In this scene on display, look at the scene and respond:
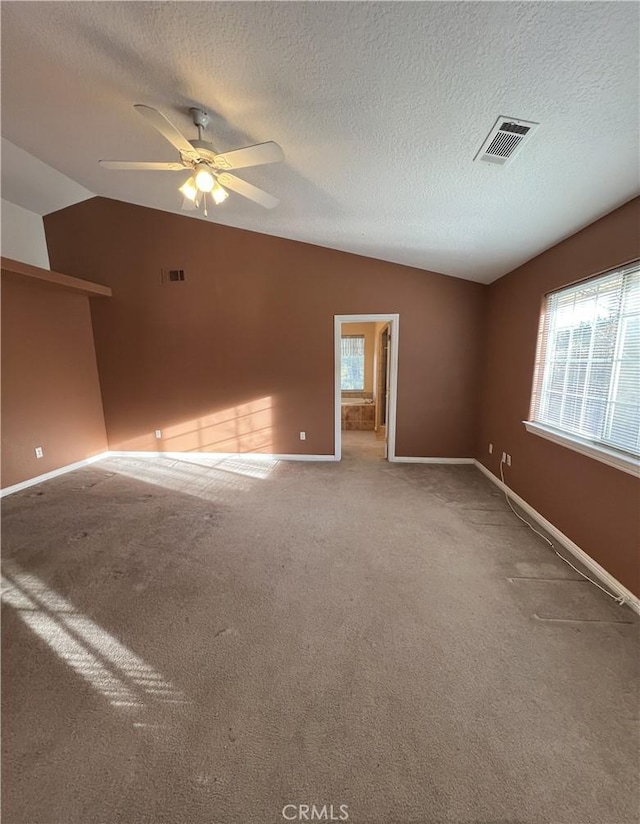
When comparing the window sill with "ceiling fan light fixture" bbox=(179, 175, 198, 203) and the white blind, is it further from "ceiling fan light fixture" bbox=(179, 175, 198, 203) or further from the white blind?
"ceiling fan light fixture" bbox=(179, 175, 198, 203)

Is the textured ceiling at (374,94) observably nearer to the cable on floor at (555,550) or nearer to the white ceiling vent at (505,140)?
the white ceiling vent at (505,140)

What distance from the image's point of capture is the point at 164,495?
11.0 feet

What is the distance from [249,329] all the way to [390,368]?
6.70 ft

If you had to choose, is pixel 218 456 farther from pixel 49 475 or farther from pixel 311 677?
pixel 311 677

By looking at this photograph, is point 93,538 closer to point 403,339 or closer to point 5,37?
point 5,37

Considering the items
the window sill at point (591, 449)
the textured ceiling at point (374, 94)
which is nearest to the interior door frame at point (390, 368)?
the textured ceiling at point (374, 94)

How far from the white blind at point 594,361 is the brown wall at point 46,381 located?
5487 millimetres

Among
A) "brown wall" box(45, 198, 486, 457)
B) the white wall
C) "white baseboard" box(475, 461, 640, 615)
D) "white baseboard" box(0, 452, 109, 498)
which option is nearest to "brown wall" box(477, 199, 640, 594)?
"white baseboard" box(475, 461, 640, 615)


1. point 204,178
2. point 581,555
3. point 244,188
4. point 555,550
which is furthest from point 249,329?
point 581,555

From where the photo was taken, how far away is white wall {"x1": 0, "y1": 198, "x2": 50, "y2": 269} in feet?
12.3

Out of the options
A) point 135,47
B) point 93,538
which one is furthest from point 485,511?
point 135,47

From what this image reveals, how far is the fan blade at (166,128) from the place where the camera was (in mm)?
1471

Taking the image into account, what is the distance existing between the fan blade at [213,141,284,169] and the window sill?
107 inches

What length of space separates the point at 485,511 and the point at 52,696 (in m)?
3.21
